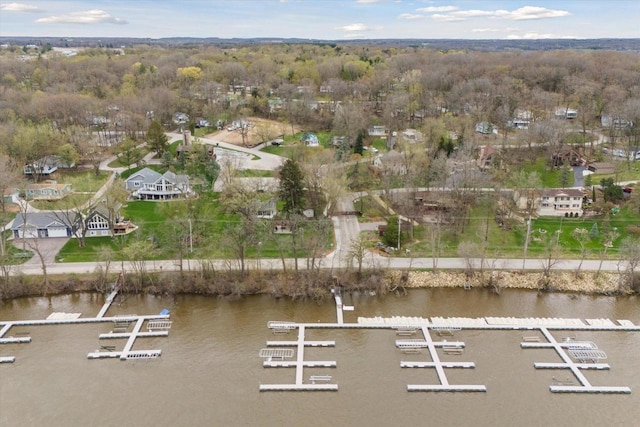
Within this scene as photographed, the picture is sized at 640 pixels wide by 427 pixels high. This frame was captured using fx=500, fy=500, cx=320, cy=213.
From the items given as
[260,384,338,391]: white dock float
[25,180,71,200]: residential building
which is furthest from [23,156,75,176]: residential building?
[260,384,338,391]: white dock float

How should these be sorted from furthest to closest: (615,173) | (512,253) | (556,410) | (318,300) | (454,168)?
(615,173), (454,168), (512,253), (318,300), (556,410)

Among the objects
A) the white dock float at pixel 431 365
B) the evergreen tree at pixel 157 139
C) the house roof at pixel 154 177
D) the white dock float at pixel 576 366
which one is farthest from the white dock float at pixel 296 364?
the evergreen tree at pixel 157 139

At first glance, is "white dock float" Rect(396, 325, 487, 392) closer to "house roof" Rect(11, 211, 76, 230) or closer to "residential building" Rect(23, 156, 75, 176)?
"house roof" Rect(11, 211, 76, 230)

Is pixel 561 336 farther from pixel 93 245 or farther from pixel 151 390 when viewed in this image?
pixel 93 245

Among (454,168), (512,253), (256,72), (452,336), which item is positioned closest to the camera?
(452,336)

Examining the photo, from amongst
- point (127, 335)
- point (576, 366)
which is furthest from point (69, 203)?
point (576, 366)

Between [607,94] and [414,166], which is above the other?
[607,94]

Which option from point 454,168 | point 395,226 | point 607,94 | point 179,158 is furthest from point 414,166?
point 607,94
